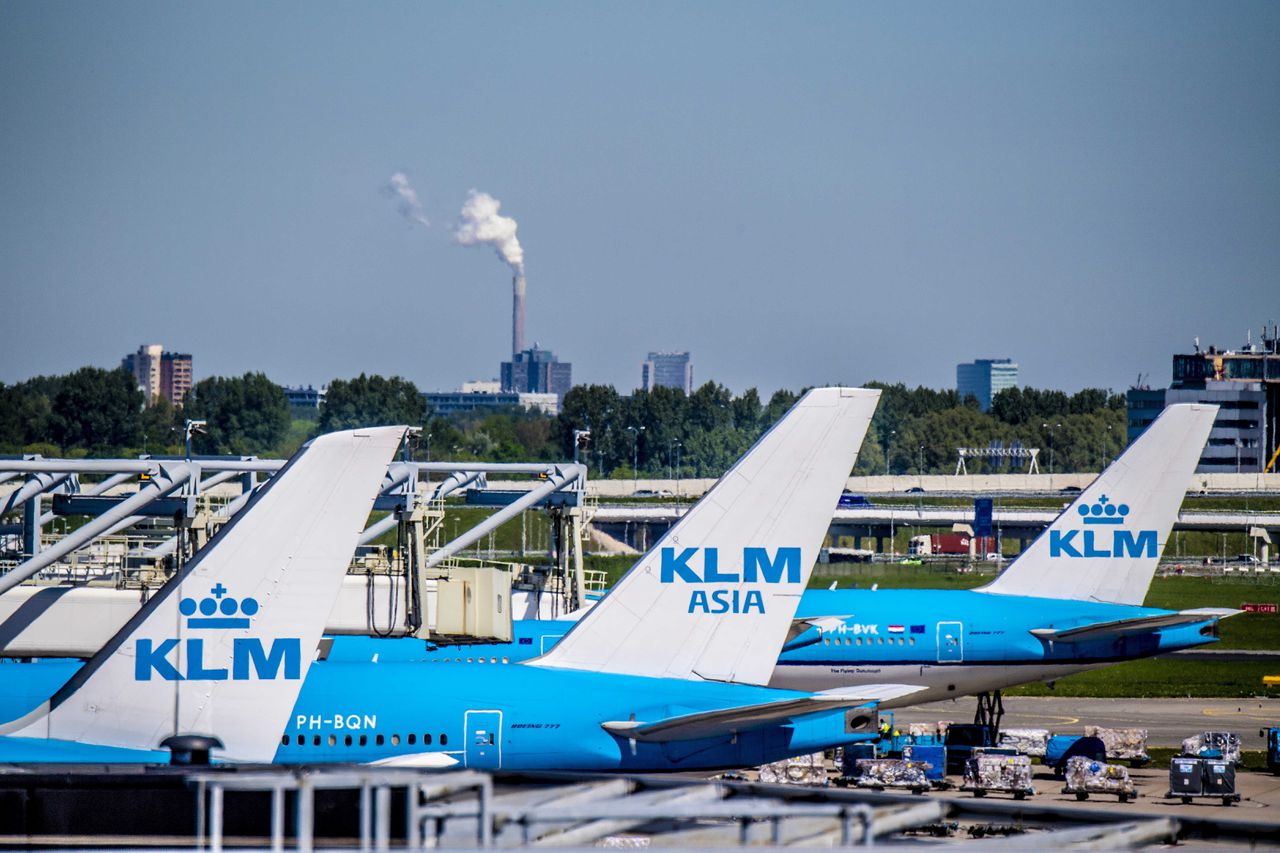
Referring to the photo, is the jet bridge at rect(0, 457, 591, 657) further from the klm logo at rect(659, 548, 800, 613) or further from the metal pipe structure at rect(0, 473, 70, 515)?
the klm logo at rect(659, 548, 800, 613)

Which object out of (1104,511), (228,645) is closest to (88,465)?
(228,645)

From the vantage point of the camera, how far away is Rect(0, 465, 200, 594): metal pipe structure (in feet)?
133

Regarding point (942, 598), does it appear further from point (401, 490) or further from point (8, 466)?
point (8, 466)

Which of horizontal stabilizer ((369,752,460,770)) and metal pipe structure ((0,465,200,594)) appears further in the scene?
metal pipe structure ((0,465,200,594))

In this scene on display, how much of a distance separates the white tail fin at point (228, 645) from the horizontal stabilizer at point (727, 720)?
247 inches

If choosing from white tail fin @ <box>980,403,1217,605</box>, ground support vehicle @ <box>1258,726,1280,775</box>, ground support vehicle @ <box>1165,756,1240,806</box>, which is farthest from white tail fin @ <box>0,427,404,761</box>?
white tail fin @ <box>980,403,1217,605</box>

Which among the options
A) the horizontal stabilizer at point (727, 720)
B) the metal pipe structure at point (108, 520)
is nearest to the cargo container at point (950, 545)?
the metal pipe structure at point (108, 520)

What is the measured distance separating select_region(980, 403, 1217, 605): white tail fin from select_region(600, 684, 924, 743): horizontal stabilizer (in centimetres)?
2818

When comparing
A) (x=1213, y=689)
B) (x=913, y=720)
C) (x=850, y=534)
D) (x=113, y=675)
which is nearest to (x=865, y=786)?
(x=913, y=720)

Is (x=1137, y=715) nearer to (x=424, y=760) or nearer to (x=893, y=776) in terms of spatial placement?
(x=893, y=776)

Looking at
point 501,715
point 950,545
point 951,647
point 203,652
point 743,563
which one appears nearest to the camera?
point 203,652

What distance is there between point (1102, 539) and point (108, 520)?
104 ft

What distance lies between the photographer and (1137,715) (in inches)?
2331

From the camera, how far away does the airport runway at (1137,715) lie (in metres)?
54.9
